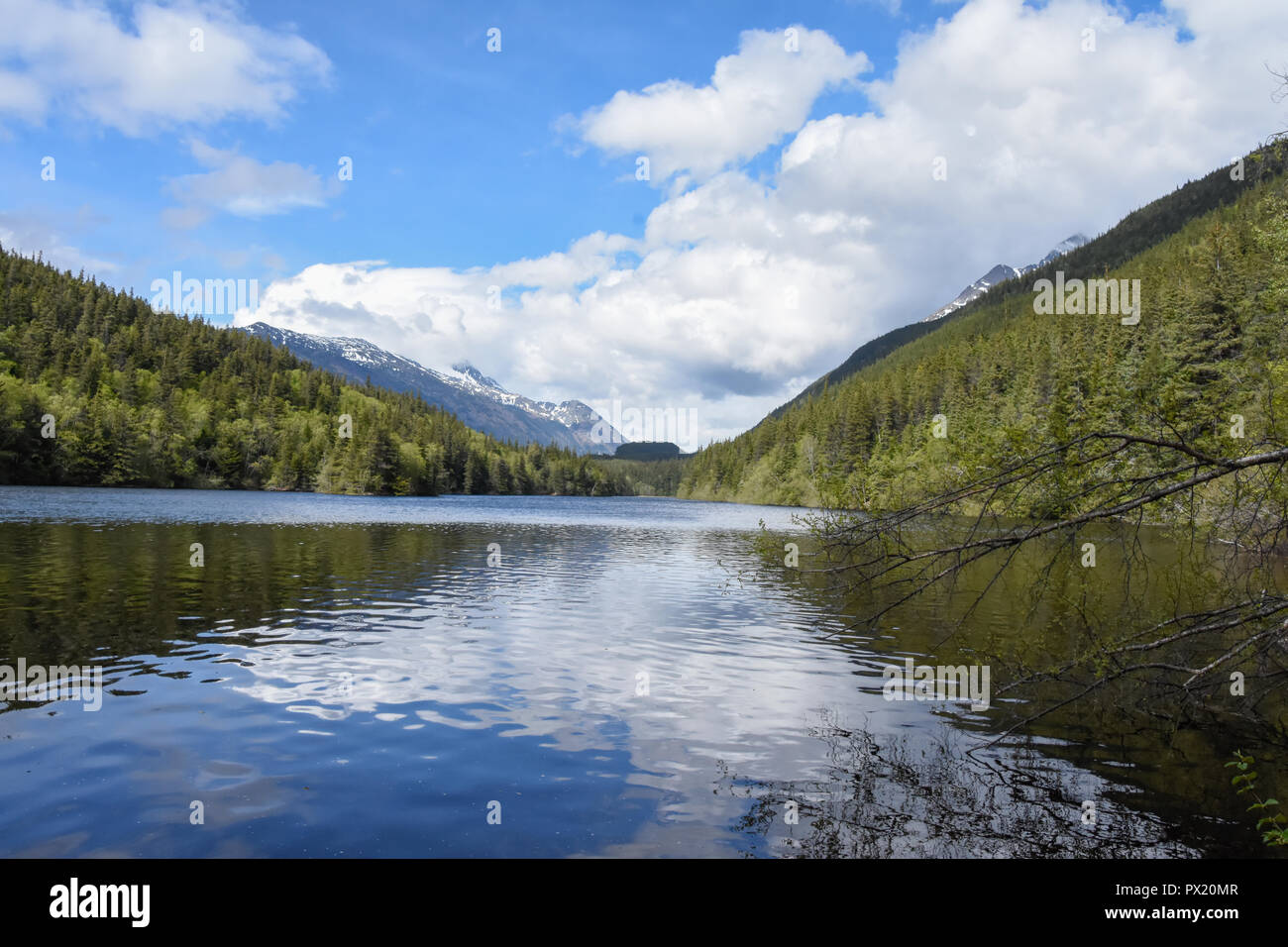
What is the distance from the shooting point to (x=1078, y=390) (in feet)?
31.9

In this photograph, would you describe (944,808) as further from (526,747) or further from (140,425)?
(140,425)

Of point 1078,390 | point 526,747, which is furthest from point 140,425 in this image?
point 1078,390

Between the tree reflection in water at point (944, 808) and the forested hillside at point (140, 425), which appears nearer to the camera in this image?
the tree reflection in water at point (944, 808)

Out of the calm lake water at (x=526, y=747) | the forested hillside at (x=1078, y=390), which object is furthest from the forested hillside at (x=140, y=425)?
the calm lake water at (x=526, y=747)

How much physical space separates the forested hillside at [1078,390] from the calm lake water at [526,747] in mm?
4864

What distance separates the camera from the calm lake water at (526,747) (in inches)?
372

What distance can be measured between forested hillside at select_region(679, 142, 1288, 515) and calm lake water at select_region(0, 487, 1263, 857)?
4864 mm

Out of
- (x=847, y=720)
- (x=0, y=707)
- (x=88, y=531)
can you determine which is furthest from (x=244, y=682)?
(x=88, y=531)

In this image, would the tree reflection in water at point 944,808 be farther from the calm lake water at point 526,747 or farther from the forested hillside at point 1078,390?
the forested hillside at point 1078,390

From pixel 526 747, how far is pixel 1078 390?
420 inches

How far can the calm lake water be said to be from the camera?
9.45m

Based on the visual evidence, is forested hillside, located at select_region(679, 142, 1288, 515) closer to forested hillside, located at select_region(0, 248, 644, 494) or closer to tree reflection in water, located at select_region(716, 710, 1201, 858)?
tree reflection in water, located at select_region(716, 710, 1201, 858)

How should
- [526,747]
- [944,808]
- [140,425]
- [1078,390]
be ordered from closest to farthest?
[1078,390] < [944,808] < [526,747] < [140,425]

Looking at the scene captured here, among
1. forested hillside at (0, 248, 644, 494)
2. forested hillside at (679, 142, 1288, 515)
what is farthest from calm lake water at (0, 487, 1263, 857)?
forested hillside at (0, 248, 644, 494)
